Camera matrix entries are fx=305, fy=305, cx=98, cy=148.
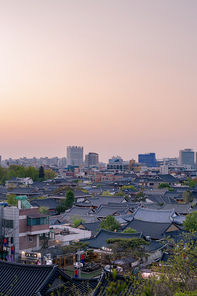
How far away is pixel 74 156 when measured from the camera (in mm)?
193875

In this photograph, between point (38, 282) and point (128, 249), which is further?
point (128, 249)

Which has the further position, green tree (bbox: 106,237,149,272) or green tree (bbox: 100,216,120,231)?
green tree (bbox: 100,216,120,231)

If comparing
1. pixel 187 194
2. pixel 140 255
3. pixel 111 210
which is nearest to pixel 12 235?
pixel 140 255

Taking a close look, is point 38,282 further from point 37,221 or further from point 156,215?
point 156,215

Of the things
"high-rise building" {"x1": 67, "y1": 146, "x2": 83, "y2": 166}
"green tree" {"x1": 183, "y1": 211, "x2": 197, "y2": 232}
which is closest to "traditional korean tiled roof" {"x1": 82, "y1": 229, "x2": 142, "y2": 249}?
"green tree" {"x1": 183, "y1": 211, "x2": 197, "y2": 232}

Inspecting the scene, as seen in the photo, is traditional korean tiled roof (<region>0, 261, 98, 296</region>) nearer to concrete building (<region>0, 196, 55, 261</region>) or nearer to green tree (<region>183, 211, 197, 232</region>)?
concrete building (<region>0, 196, 55, 261</region>)

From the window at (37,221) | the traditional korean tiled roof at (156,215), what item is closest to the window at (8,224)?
the window at (37,221)

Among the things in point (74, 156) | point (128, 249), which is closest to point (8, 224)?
point (128, 249)

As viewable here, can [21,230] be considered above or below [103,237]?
above

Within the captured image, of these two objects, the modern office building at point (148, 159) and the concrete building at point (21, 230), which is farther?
the modern office building at point (148, 159)

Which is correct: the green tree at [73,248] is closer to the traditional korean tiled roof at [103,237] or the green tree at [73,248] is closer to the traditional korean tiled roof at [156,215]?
the traditional korean tiled roof at [103,237]

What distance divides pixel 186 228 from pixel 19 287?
1486 cm

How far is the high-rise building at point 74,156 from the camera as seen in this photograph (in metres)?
192

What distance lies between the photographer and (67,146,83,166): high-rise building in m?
192
